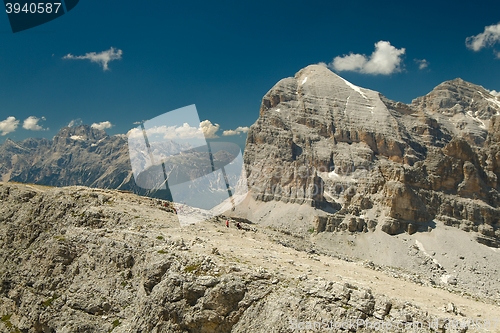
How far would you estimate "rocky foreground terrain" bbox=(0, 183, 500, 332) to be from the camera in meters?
17.7

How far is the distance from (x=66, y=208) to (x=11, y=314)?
10.5 m

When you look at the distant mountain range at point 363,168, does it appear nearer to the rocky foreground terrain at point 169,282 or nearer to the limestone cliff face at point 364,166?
the limestone cliff face at point 364,166

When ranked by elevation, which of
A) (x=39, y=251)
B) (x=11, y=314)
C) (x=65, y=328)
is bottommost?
(x=11, y=314)

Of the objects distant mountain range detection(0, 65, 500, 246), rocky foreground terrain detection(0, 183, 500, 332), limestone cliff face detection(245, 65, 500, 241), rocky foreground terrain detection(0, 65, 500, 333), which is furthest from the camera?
limestone cliff face detection(245, 65, 500, 241)

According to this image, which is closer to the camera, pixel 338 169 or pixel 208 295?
pixel 208 295

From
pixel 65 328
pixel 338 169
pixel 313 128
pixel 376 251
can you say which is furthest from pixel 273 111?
pixel 65 328

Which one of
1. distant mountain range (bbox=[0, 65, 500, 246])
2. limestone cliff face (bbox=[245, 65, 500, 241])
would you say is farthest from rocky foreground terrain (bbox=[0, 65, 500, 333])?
limestone cliff face (bbox=[245, 65, 500, 241])

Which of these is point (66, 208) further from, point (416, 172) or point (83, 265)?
point (416, 172)

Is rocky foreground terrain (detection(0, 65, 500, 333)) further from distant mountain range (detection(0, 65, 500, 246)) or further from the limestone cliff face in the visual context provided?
the limestone cliff face

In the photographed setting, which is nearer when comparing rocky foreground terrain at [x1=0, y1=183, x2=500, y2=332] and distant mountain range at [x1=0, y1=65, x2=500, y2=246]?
rocky foreground terrain at [x1=0, y1=183, x2=500, y2=332]

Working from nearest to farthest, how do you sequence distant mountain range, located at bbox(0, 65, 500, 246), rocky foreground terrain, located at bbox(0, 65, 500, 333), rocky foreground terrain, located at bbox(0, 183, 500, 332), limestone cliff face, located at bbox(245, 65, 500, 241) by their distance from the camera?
rocky foreground terrain, located at bbox(0, 183, 500, 332) → rocky foreground terrain, located at bbox(0, 65, 500, 333) → distant mountain range, located at bbox(0, 65, 500, 246) → limestone cliff face, located at bbox(245, 65, 500, 241)

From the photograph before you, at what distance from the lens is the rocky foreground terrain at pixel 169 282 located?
17688 mm

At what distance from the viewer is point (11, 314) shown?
33.7 metres

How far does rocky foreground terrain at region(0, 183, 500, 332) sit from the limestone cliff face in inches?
2790
